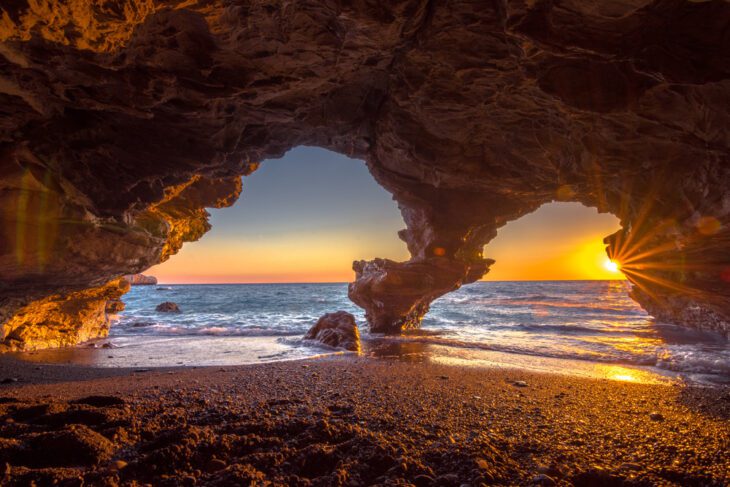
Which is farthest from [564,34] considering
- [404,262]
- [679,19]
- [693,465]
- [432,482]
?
[404,262]

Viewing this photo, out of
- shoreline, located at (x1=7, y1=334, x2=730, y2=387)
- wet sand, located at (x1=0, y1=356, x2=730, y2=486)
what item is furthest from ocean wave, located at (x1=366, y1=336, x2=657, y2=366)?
wet sand, located at (x1=0, y1=356, x2=730, y2=486)

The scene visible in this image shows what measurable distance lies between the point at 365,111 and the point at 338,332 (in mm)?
8075

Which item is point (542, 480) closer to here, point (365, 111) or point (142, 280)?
point (365, 111)

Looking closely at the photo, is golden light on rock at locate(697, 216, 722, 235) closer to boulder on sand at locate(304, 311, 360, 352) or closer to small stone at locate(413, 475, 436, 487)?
small stone at locate(413, 475, 436, 487)

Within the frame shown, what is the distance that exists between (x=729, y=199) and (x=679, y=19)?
17.9 feet

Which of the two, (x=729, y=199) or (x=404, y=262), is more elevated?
(x=729, y=199)

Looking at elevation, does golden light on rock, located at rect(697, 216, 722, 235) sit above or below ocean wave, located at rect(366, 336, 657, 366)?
above

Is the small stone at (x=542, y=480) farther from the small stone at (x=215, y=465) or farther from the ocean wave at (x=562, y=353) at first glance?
the ocean wave at (x=562, y=353)

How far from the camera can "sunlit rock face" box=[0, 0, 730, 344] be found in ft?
16.3

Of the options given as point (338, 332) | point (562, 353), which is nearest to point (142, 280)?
point (338, 332)

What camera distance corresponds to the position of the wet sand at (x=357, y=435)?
8.83 ft

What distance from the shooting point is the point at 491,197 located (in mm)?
15195

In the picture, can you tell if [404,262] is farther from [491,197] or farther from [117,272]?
[117,272]

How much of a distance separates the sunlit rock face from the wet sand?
13.4 ft
